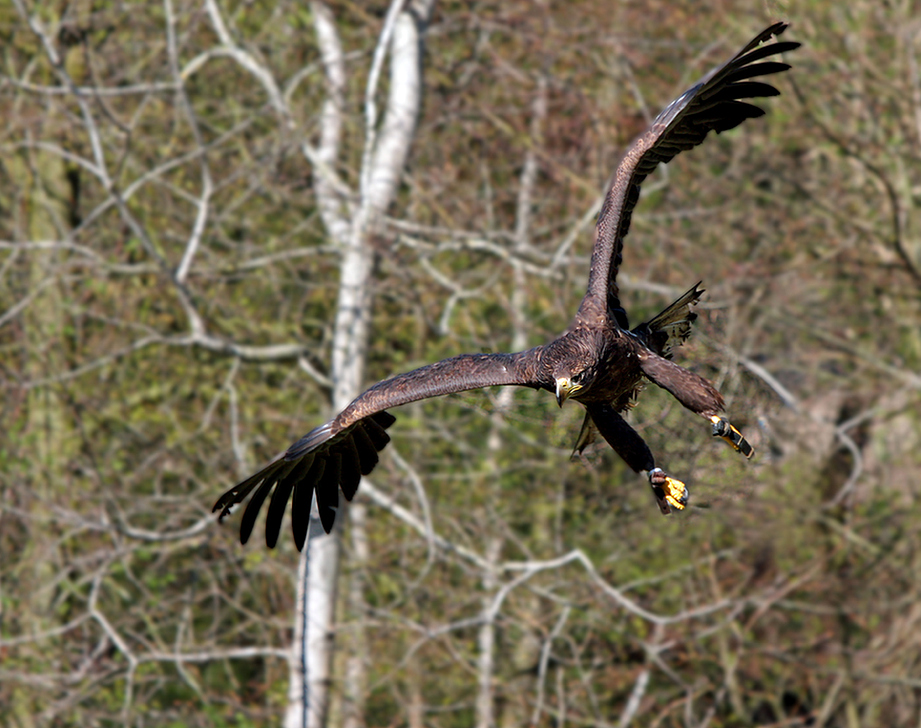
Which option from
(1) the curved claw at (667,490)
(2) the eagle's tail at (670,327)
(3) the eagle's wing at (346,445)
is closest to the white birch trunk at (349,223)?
(3) the eagle's wing at (346,445)

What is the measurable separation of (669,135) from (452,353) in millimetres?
5585

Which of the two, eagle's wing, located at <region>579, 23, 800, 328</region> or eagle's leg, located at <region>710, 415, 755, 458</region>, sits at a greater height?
eagle's wing, located at <region>579, 23, 800, 328</region>

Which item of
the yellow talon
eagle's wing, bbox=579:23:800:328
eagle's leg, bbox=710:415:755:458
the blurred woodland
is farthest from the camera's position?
the blurred woodland

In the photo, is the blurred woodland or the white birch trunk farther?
the blurred woodland

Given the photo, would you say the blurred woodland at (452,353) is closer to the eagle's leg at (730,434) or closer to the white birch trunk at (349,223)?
the white birch trunk at (349,223)

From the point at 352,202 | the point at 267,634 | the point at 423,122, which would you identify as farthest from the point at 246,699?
the point at 423,122

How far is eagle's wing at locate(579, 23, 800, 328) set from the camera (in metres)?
4.72

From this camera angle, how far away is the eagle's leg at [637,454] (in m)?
5.04

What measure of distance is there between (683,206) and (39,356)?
619 cm

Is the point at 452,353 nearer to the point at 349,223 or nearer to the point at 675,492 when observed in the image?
the point at 349,223

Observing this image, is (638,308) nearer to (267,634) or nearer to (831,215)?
(831,215)

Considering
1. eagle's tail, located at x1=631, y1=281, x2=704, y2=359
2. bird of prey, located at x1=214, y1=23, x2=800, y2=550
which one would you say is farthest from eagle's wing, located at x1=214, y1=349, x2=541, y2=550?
eagle's tail, located at x1=631, y1=281, x2=704, y2=359

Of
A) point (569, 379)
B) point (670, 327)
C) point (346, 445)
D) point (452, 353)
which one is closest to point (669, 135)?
point (670, 327)

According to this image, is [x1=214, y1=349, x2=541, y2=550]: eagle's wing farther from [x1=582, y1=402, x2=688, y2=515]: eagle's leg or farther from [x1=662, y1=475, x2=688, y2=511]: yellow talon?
[x1=662, y1=475, x2=688, y2=511]: yellow talon
